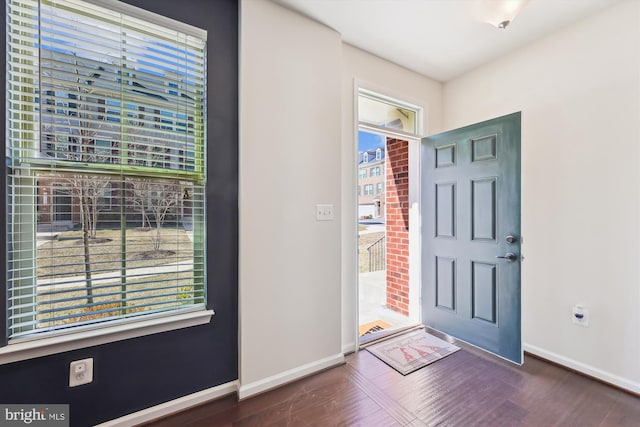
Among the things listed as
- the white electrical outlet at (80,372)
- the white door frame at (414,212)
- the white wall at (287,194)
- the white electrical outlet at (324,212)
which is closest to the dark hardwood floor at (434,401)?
the white wall at (287,194)

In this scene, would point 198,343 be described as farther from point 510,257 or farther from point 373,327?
point 510,257

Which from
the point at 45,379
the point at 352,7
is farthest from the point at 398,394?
the point at 352,7

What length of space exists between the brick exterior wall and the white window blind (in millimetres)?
2292

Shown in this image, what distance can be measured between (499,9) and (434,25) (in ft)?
2.10

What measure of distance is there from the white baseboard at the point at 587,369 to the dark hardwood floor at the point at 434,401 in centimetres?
6

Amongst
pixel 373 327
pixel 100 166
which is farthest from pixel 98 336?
pixel 373 327

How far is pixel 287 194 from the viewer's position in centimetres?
198

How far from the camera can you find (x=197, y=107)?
5.80 ft

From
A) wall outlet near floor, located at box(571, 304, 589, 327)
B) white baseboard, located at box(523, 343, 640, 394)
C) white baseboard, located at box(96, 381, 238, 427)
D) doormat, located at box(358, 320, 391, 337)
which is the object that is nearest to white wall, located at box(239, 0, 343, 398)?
white baseboard, located at box(96, 381, 238, 427)

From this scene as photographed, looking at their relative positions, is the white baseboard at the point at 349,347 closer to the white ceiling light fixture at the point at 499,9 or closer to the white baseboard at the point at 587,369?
the white baseboard at the point at 587,369

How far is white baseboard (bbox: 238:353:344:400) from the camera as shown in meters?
1.81

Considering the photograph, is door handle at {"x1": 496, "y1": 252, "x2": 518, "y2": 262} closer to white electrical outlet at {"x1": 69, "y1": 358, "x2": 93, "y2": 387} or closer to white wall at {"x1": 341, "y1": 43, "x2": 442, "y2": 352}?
white wall at {"x1": 341, "y1": 43, "x2": 442, "y2": 352}

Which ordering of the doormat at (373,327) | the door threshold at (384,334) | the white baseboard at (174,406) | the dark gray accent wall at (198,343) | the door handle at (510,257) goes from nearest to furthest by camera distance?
1. the dark gray accent wall at (198,343)
2. the white baseboard at (174,406)
3. the door handle at (510,257)
4. the door threshold at (384,334)
5. the doormat at (373,327)

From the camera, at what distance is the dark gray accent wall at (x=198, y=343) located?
1.42 meters
